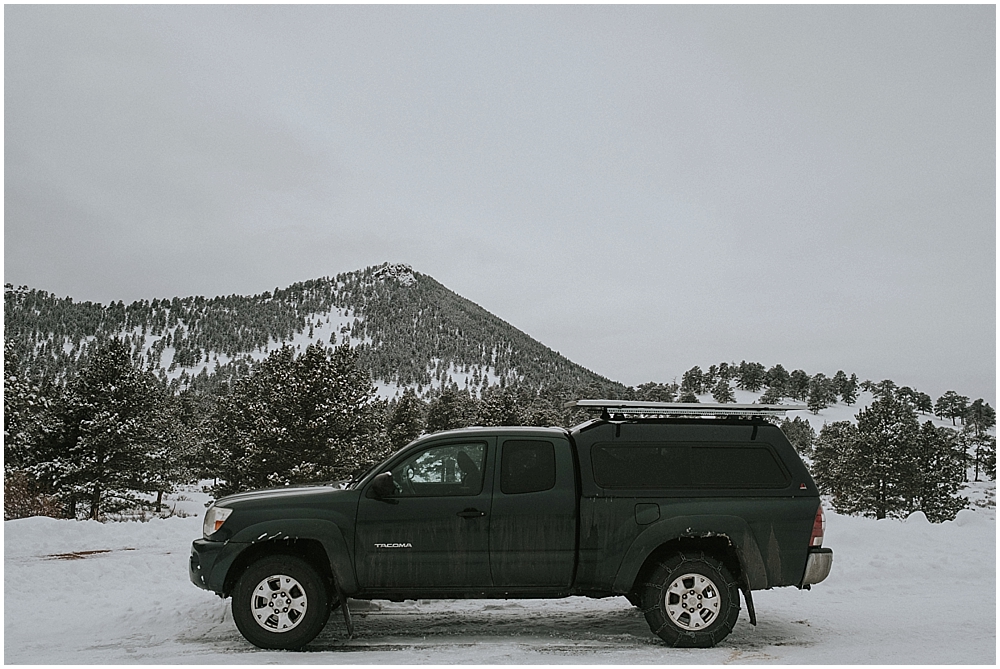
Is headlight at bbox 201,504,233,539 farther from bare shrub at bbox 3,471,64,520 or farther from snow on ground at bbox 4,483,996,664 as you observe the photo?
bare shrub at bbox 3,471,64,520

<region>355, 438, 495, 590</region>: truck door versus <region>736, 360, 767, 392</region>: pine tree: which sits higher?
<region>736, 360, 767, 392</region>: pine tree

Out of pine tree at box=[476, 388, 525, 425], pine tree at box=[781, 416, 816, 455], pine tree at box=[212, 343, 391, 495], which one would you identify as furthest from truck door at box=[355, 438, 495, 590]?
pine tree at box=[781, 416, 816, 455]

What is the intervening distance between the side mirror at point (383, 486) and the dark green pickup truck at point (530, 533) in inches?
0.5

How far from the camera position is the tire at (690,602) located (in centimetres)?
645

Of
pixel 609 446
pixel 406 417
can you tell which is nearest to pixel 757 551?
pixel 609 446

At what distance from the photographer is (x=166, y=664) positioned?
5836 mm

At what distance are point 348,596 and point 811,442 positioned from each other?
76188 millimetres

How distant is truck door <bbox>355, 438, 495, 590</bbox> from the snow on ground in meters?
0.62

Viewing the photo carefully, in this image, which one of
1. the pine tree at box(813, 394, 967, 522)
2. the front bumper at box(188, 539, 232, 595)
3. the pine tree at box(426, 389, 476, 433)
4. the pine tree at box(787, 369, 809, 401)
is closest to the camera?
the front bumper at box(188, 539, 232, 595)

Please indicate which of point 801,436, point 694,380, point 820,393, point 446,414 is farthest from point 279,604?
point 694,380

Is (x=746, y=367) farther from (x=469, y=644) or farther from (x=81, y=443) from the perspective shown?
(x=469, y=644)

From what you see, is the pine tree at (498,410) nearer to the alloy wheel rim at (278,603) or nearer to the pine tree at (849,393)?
the alloy wheel rim at (278,603)

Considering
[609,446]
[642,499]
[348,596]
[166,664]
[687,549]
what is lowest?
[166,664]

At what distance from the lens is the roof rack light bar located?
6.71m
